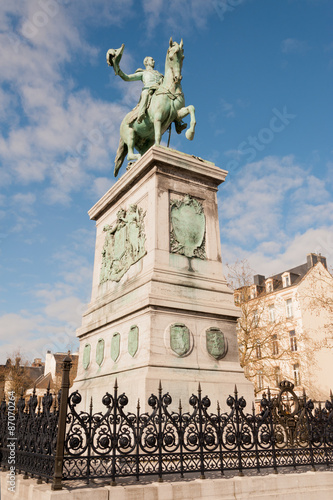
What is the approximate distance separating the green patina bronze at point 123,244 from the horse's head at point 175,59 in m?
3.99

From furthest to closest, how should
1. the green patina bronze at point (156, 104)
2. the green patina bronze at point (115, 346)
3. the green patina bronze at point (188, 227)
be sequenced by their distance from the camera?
1. the green patina bronze at point (156, 104)
2. the green patina bronze at point (188, 227)
3. the green patina bronze at point (115, 346)

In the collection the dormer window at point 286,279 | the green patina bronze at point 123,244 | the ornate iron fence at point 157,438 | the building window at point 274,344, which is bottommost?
the ornate iron fence at point 157,438

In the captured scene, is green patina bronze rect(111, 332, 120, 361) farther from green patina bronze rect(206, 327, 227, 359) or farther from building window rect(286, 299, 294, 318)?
building window rect(286, 299, 294, 318)

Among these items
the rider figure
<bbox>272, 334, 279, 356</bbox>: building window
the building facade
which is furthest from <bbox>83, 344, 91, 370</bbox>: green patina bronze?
<bbox>272, 334, 279, 356</bbox>: building window

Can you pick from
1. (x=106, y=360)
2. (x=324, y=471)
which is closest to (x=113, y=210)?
(x=106, y=360)

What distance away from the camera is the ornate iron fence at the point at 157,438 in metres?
5.32

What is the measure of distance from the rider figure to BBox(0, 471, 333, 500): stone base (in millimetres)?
9425

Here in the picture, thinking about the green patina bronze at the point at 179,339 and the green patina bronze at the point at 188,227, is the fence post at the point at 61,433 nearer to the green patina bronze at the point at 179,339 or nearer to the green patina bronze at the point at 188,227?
the green patina bronze at the point at 179,339

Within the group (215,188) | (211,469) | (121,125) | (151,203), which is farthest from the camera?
(121,125)

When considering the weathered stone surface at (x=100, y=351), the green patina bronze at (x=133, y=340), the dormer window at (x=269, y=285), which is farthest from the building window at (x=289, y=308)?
the green patina bronze at (x=133, y=340)

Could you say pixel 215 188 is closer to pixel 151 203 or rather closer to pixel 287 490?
pixel 151 203

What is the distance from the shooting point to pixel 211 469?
596 cm

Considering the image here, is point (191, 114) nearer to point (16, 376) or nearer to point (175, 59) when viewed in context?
point (175, 59)

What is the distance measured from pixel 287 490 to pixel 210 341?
369cm
